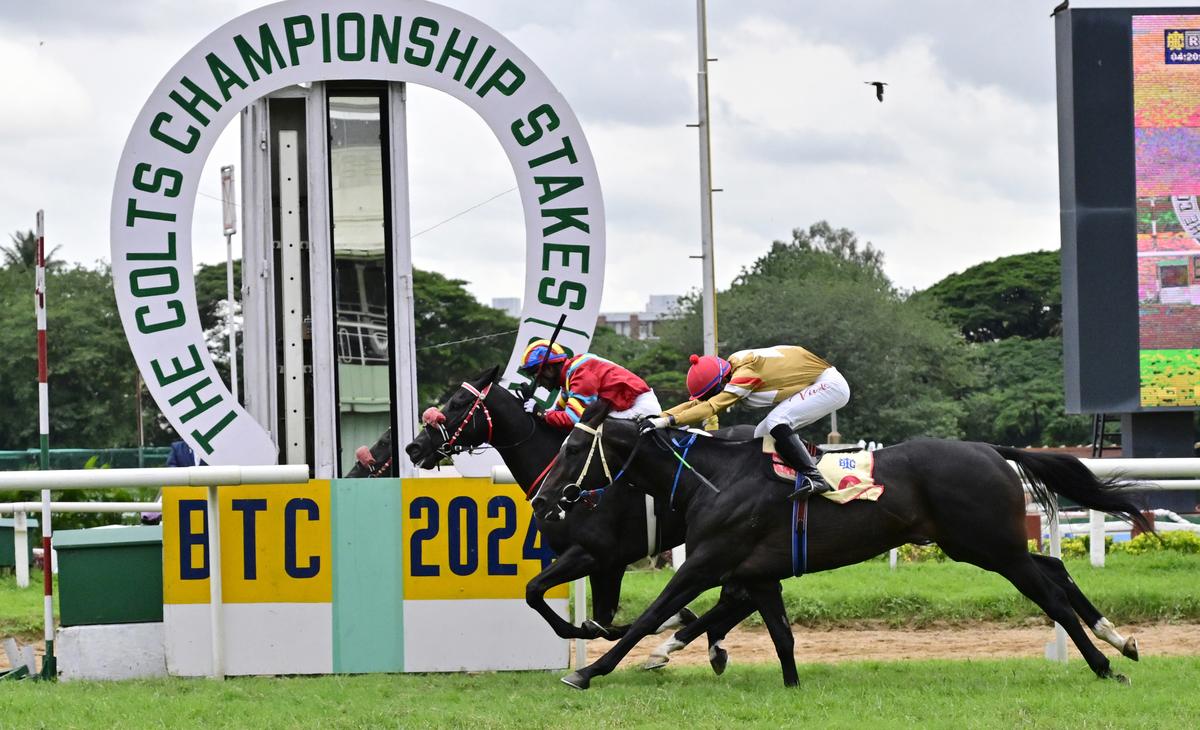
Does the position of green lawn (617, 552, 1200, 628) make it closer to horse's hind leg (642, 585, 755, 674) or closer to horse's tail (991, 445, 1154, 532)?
horse's hind leg (642, 585, 755, 674)

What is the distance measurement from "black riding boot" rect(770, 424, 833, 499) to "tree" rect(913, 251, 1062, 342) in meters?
43.8

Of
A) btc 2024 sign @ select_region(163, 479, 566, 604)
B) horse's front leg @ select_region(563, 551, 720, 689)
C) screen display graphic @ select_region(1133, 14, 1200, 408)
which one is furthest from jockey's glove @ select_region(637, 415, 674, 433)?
screen display graphic @ select_region(1133, 14, 1200, 408)

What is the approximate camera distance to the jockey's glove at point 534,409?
7.86 m

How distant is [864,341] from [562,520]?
3391 centimetres

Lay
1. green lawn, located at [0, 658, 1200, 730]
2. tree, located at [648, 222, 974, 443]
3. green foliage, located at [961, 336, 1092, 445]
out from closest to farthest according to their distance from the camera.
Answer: green lawn, located at [0, 658, 1200, 730] → tree, located at [648, 222, 974, 443] → green foliage, located at [961, 336, 1092, 445]

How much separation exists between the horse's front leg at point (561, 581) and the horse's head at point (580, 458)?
34 centimetres

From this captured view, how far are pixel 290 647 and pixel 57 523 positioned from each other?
269 inches

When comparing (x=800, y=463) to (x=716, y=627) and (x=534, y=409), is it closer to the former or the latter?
(x=716, y=627)

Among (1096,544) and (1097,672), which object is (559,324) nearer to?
(1097,672)

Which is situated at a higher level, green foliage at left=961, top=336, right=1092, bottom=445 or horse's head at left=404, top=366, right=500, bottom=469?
horse's head at left=404, top=366, right=500, bottom=469

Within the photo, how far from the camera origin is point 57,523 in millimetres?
13820

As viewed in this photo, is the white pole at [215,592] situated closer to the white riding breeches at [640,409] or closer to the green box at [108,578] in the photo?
the green box at [108,578]

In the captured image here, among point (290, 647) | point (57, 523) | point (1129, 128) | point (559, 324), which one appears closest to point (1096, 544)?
point (559, 324)

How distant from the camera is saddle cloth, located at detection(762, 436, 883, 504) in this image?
708cm
